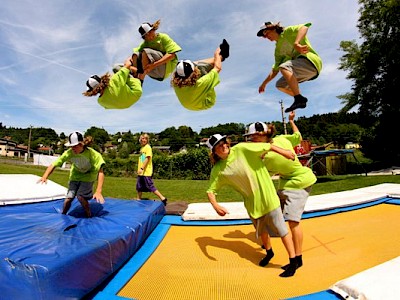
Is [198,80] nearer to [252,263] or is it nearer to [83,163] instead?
[252,263]

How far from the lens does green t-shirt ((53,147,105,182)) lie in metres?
4.25

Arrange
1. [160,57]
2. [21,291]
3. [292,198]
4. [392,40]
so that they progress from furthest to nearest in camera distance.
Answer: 1. [392,40]
2. [160,57]
3. [292,198]
4. [21,291]

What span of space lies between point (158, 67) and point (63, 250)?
2.38m

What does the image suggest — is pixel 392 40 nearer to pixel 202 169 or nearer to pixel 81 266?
pixel 202 169

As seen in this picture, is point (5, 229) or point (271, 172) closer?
point (5, 229)

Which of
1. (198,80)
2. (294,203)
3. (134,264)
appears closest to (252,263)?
(294,203)

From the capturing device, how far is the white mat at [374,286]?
1.88m

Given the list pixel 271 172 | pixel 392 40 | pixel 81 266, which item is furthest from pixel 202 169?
pixel 81 266

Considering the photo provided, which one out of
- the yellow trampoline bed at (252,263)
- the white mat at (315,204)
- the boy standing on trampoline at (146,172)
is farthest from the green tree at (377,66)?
the boy standing on trampoline at (146,172)

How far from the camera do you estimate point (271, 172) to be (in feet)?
11.8

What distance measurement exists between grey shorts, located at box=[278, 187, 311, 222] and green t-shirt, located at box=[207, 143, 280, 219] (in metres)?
0.17

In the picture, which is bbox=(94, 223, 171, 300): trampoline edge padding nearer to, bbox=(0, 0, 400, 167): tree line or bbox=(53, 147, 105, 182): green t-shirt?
bbox=(53, 147, 105, 182): green t-shirt

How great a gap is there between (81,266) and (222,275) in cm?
133

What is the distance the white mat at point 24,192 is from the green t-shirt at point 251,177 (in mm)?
4125
